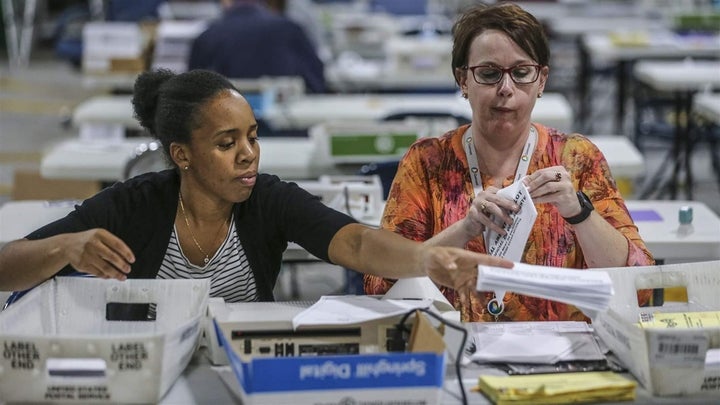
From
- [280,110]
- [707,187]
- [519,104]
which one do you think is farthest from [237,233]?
[707,187]

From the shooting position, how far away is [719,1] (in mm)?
10586

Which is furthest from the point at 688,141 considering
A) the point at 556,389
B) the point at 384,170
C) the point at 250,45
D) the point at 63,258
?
the point at 63,258

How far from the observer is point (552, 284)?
2211 mm

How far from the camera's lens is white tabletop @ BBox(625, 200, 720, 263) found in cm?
369

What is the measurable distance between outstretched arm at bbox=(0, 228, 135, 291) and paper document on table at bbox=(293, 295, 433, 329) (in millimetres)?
397

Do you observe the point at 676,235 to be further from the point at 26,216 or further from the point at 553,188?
the point at 26,216

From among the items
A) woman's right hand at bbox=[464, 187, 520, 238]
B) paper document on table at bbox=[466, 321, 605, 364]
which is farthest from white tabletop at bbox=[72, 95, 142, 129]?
paper document on table at bbox=[466, 321, 605, 364]

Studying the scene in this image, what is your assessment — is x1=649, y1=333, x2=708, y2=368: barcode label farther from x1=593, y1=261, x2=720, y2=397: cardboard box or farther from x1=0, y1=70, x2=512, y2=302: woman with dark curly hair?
x1=0, y1=70, x2=512, y2=302: woman with dark curly hair

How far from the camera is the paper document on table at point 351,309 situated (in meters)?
2.34

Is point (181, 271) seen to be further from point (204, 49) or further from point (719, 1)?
point (719, 1)

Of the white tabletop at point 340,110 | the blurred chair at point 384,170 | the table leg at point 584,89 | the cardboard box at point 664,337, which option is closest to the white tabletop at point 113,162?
the blurred chair at point 384,170

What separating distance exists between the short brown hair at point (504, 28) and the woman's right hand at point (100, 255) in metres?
1.04

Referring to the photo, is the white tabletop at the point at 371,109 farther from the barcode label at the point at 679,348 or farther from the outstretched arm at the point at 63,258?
the barcode label at the point at 679,348

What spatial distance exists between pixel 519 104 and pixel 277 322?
93 centimetres
